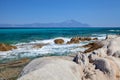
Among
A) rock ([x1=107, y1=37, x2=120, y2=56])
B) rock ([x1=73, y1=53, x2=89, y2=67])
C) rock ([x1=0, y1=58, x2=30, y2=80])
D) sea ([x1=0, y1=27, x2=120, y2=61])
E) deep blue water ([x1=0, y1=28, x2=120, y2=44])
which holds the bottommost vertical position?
deep blue water ([x1=0, y1=28, x2=120, y2=44])

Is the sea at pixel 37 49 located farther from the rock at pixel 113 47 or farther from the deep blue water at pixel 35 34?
the rock at pixel 113 47

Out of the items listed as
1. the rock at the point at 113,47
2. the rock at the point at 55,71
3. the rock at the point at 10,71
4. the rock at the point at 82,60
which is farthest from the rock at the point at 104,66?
the rock at the point at 10,71

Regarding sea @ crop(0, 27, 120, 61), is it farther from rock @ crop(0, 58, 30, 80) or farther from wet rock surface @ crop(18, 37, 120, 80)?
wet rock surface @ crop(18, 37, 120, 80)

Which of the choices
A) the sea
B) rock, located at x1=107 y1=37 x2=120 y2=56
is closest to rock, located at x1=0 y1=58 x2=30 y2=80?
the sea

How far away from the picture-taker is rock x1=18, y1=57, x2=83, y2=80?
4172 mm

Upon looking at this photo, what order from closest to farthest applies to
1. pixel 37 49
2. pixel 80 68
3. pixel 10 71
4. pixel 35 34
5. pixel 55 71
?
pixel 55 71 < pixel 80 68 < pixel 10 71 < pixel 37 49 < pixel 35 34

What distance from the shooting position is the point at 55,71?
452 centimetres

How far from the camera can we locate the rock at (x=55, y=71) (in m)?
4.17

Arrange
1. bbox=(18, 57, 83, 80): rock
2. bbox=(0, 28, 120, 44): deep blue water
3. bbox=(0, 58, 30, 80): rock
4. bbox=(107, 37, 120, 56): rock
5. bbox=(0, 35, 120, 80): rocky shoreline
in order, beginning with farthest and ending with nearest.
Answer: bbox=(0, 28, 120, 44): deep blue water
bbox=(0, 58, 30, 80): rock
bbox=(107, 37, 120, 56): rock
bbox=(0, 35, 120, 80): rocky shoreline
bbox=(18, 57, 83, 80): rock

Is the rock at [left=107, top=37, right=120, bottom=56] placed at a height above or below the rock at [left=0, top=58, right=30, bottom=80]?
above

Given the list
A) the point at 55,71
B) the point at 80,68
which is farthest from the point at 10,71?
the point at 55,71

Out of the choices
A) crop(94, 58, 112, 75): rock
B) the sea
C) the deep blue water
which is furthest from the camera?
the deep blue water

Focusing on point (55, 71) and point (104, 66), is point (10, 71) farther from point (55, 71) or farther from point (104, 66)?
point (55, 71)

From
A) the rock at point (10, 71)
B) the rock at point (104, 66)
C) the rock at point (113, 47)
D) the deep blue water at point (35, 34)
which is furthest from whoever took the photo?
the deep blue water at point (35, 34)
